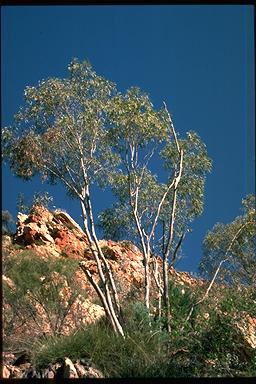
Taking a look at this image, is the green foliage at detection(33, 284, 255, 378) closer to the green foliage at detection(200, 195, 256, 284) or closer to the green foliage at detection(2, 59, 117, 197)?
the green foliage at detection(2, 59, 117, 197)

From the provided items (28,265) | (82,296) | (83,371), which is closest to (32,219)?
(28,265)

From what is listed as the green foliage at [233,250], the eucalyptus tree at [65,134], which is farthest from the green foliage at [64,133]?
the green foliage at [233,250]

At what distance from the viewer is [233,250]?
2194 centimetres

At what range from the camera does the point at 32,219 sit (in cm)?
3388

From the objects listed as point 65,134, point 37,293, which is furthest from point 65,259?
point 65,134

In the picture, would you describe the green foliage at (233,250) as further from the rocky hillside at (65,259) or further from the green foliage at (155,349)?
the green foliage at (155,349)

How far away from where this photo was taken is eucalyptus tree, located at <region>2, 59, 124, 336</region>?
47.4ft

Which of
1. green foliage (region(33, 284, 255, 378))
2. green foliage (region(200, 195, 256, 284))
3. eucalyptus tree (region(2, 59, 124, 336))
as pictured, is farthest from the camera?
green foliage (region(200, 195, 256, 284))

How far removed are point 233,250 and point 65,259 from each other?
7.86 metres

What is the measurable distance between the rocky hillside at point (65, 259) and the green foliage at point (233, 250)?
50.3 inches

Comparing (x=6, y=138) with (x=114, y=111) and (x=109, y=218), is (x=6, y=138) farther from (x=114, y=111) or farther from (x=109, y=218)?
(x=109, y=218)

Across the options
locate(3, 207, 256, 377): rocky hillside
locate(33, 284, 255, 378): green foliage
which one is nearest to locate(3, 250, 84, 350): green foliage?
locate(3, 207, 256, 377): rocky hillside

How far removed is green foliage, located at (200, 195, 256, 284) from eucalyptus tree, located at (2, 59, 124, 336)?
7.19 meters

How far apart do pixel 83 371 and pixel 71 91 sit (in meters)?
7.59
